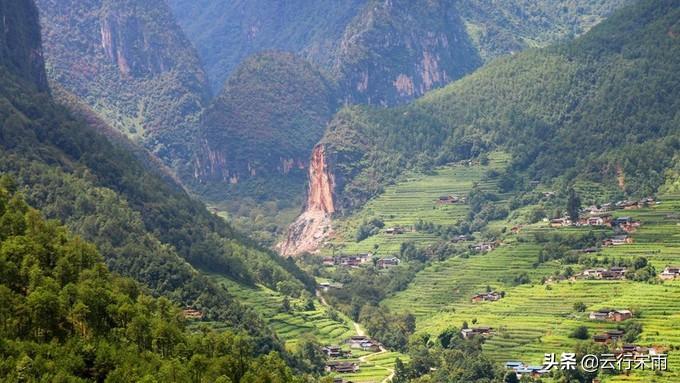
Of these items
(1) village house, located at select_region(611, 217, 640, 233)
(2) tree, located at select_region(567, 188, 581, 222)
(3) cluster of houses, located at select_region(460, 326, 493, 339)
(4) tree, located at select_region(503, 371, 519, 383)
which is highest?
(2) tree, located at select_region(567, 188, 581, 222)

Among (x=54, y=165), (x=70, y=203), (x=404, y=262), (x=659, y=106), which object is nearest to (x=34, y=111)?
(x=54, y=165)

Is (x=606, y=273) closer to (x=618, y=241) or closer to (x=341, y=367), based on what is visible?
(x=618, y=241)

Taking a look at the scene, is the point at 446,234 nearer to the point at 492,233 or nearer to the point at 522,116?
the point at 492,233

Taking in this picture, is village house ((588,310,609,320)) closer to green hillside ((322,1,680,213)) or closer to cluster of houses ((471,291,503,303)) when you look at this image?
cluster of houses ((471,291,503,303))

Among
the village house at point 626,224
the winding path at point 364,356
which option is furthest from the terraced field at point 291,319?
the village house at point 626,224

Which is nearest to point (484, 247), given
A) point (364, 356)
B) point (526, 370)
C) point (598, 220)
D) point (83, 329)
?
point (598, 220)

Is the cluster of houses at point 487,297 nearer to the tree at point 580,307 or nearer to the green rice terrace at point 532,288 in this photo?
the green rice terrace at point 532,288

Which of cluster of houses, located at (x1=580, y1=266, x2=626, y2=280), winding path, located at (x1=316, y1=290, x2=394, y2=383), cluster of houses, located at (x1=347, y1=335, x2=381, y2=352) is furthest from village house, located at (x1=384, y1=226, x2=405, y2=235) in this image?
cluster of houses, located at (x1=580, y1=266, x2=626, y2=280)
